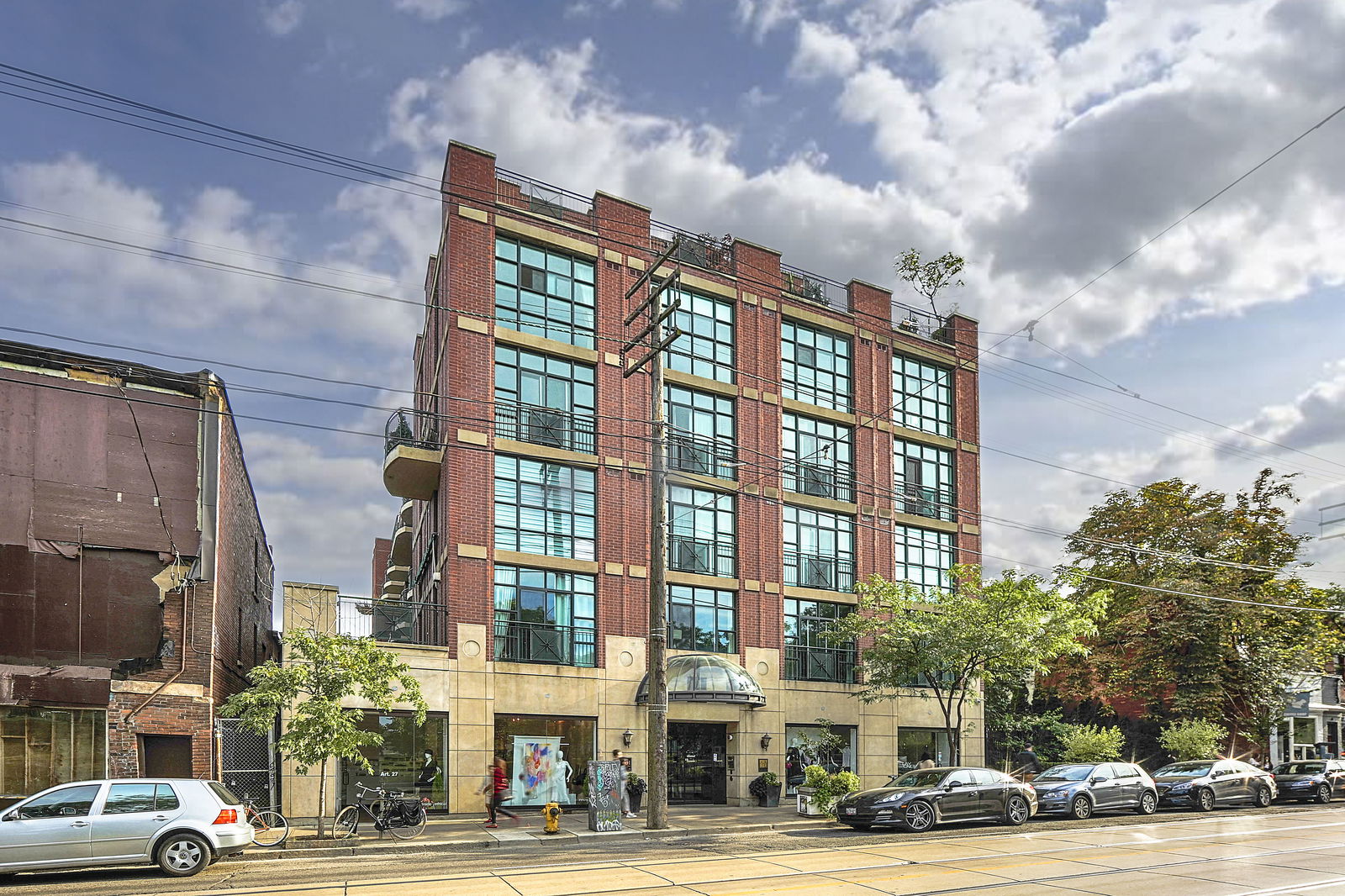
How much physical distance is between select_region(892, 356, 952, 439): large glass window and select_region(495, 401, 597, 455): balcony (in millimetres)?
13067

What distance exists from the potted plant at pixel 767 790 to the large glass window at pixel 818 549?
6.68m

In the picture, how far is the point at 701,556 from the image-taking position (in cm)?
3334

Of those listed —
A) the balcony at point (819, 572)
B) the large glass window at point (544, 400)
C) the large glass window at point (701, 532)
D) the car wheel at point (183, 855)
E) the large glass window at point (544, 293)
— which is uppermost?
the large glass window at point (544, 293)

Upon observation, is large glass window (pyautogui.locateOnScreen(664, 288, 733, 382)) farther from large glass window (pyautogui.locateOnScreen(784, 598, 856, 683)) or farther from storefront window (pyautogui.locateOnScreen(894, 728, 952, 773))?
storefront window (pyautogui.locateOnScreen(894, 728, 952, 773))

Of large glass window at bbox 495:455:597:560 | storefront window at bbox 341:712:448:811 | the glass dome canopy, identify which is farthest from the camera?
the glass dome canopy

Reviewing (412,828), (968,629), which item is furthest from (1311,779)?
(412,828)

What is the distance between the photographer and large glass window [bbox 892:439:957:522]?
129 feet

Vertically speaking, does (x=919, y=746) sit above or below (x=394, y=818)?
below

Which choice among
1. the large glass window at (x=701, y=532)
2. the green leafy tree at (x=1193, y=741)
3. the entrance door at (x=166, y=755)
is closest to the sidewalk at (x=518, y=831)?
the entrance door at (x=166, y=755)

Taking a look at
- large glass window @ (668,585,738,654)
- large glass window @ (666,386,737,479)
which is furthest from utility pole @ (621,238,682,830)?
large glass window @ (668,585,738,654)

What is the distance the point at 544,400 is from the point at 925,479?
1603 centimetres

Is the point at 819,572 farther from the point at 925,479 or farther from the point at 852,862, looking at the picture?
the point at 852,862

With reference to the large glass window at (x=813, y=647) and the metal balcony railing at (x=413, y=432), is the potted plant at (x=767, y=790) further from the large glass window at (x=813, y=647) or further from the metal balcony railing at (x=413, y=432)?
the metal balcony railing at (x=413, y=432)

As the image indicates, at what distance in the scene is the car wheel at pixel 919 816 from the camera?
23344 millimetres
